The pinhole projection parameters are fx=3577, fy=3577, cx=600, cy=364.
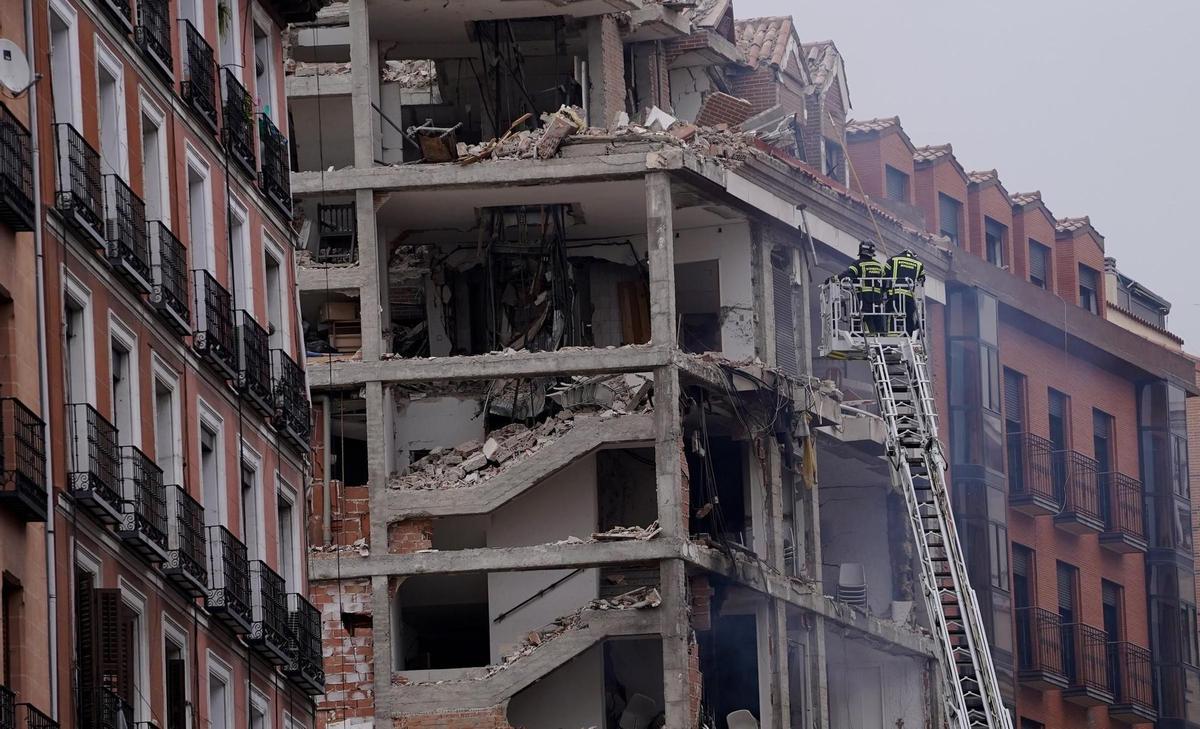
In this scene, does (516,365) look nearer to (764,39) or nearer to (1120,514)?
(764,39)

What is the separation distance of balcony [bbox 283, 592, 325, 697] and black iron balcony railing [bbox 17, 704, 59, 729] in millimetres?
11095

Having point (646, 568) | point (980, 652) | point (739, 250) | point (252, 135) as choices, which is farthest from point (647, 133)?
point (252, 135)

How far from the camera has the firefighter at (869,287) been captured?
65938mm

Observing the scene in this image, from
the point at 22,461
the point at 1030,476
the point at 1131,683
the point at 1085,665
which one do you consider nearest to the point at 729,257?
the point at 1030,476

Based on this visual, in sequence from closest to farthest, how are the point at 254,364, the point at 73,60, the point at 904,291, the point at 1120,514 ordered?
the point at 73,60
the point at 254,364
the point at 904,291
the point at 1120,514

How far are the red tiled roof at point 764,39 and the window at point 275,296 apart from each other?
29666 mm

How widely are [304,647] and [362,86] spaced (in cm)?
2507

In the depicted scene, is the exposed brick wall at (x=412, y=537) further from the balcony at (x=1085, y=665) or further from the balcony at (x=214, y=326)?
the balcony at (x=214, y=326)

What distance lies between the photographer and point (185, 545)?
146 feet

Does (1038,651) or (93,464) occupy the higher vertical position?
(93,464)

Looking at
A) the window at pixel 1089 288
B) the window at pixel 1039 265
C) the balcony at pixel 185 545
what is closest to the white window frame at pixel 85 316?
the balcony at pixel 185 545

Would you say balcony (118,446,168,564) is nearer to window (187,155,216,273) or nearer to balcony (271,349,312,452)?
window (187,155,216,273)

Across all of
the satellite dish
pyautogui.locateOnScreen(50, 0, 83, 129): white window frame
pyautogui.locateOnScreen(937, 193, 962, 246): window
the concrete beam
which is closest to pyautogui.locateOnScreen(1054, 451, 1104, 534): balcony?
pyautogui.locateOnScreen(937, 193, 962, 246): window

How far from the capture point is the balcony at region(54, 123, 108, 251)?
40844 mm
